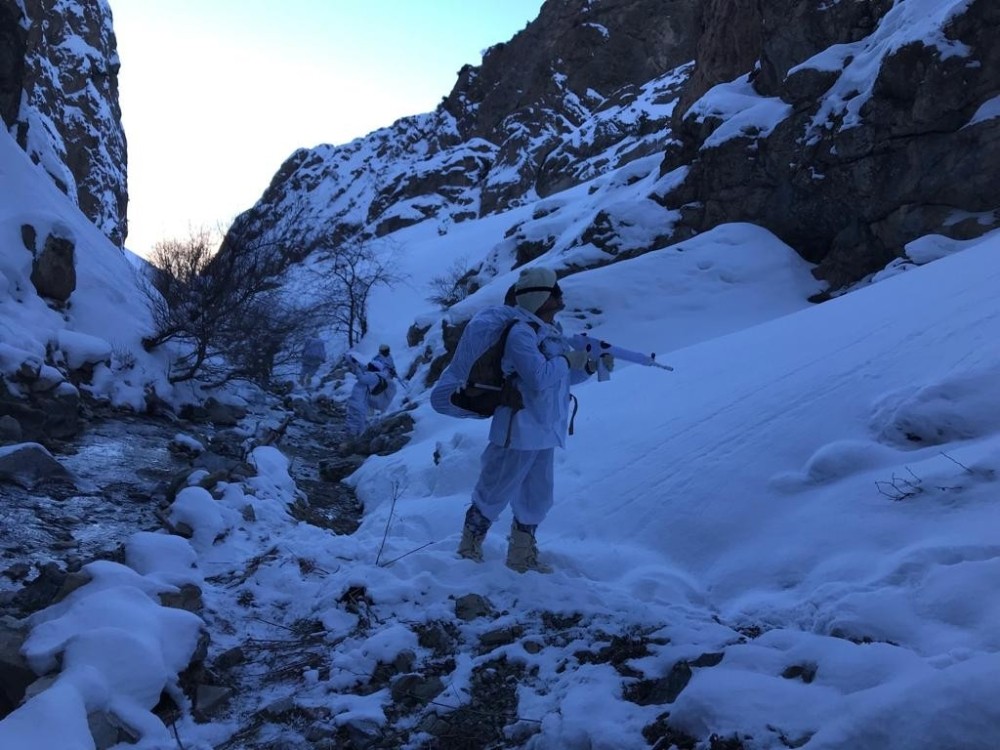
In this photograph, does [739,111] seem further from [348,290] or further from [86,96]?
[86,96]

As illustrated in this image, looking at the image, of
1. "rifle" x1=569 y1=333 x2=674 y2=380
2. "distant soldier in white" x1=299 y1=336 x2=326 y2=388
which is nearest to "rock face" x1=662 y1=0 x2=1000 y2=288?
"rifle" x1=569 y1=333 x2=674 y2=380

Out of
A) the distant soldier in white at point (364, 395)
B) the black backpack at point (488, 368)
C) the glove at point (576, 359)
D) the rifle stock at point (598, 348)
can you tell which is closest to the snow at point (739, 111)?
the distant soldier in white at point (364, 395)

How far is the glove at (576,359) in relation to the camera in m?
3.58

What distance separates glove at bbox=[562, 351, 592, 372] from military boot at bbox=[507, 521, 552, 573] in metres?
0.99

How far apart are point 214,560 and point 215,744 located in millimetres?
1948

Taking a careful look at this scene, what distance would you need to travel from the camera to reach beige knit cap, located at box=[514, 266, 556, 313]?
3695 mm

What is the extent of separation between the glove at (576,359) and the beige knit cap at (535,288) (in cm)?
35

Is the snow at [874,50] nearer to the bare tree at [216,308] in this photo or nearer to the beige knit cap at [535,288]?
the beige knit cap at [535,288]

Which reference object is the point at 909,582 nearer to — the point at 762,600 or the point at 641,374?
the point at 762,600

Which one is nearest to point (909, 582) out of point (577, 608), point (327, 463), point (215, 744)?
point (577, 608)

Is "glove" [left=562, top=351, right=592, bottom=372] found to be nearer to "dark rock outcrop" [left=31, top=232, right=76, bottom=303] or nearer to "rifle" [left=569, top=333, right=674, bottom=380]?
"rifle" [left=569, top=333, right=674, bottom=380]

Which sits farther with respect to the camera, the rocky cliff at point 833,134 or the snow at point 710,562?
the rocky cliff at point 833,134

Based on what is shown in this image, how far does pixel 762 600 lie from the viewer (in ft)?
9.55

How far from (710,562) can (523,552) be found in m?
1.04
